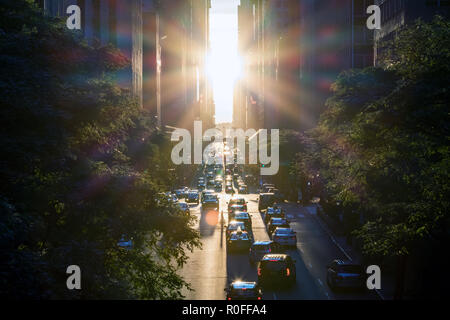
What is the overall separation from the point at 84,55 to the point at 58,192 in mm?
3455

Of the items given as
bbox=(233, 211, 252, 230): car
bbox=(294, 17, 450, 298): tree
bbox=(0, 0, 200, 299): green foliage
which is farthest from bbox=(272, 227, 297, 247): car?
bbox=(0, 0, 200, 299): green foliage

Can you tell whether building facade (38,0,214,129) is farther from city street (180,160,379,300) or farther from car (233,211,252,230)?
car (233,211,252,230)

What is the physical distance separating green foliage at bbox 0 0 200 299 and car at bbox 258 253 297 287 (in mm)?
10635

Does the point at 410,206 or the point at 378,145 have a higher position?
the point at 378,145

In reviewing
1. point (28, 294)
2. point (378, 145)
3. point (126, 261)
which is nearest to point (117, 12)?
point (378, 145)

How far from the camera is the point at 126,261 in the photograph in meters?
17.8

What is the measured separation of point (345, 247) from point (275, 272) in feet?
51.2

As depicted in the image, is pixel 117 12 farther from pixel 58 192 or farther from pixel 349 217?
pixel 58 192

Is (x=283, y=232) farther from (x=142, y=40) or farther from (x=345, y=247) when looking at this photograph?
(x=142, y=40)

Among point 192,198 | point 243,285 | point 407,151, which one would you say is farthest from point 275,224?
point 192,198

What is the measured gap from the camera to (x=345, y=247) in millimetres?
45438

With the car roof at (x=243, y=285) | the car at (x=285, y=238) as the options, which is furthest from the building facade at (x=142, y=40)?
the car at (x=285, y=238)

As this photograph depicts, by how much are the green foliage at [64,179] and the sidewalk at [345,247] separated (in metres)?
13.3

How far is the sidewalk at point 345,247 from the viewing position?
31.0 m
